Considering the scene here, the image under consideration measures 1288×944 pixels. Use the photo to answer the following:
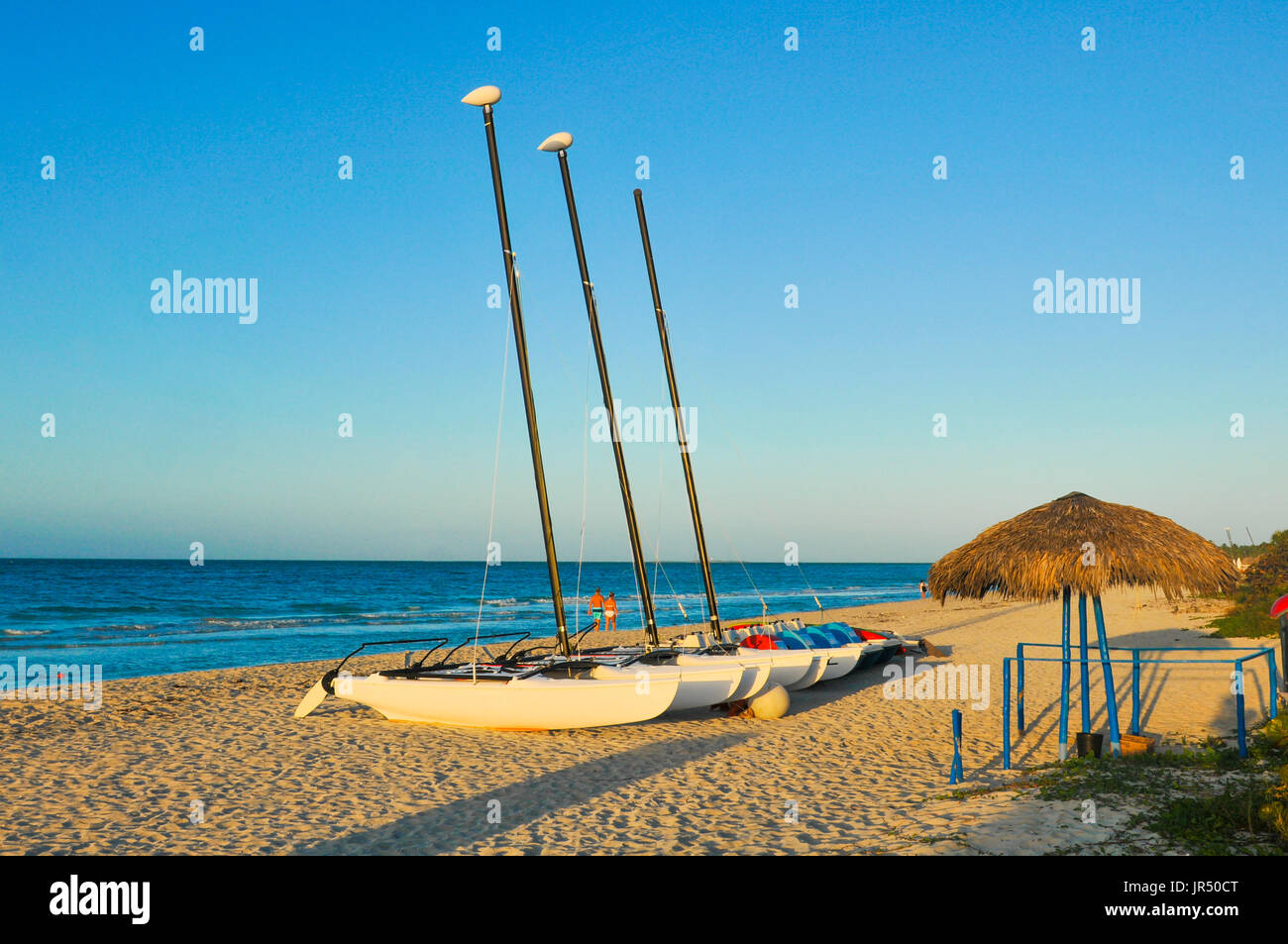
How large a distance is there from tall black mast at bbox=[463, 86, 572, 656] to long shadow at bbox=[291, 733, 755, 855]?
12.9ft

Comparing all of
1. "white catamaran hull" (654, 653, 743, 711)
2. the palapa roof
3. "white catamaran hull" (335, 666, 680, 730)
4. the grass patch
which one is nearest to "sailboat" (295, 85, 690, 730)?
"white catamaran hull" (335, 666, 680, 730)

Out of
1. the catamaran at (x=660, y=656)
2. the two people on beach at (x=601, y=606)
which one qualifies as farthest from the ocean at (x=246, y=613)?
the catamaran at (x=660, y=656)

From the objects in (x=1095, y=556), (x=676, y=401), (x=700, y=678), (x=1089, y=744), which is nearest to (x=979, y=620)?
(x=676, y=401)

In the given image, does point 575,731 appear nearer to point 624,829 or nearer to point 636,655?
point 636,655

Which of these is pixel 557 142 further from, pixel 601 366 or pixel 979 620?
pixel 979 620

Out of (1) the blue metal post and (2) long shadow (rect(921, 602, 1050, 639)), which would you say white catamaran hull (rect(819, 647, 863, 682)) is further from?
(2) long shadow (rect(921, 602, 1050, 639))

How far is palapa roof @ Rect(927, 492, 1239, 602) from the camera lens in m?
10.7

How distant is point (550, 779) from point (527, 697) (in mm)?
2277

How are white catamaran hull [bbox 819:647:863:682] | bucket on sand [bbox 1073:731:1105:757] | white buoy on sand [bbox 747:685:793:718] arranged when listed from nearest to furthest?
bucket on sand [bbox 1073:731:1105:757] < white buoy on sand [bbox 747:685:793:718] < white catamaran hull [bbox 819:647:863:682]

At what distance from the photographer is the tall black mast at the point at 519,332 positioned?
15938 millimetres

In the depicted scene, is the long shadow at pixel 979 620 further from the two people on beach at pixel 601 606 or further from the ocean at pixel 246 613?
the ocean at pixel 246 613

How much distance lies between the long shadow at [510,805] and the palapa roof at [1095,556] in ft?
15.4
